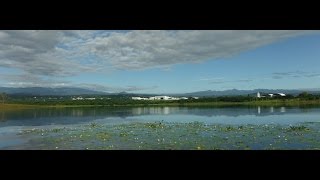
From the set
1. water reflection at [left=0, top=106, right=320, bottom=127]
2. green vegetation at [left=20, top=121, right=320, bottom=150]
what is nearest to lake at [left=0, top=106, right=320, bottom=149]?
water reflection at [left=0, top=106, right=320, bottom=127]

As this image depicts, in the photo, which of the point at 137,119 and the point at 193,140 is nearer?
the point at 193,140

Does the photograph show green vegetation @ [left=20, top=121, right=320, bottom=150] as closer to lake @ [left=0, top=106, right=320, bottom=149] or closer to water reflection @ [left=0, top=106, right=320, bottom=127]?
lake @ [left=0, top=106, right=320, bottom=149]

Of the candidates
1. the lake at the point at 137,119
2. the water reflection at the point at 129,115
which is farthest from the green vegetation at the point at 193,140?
the water reflection at the point at 129,115

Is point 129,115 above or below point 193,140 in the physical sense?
above

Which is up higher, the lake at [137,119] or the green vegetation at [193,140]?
the lake at [137,119]

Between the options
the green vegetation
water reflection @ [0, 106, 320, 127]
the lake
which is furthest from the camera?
water reflection @ [0, 106, 320, 127]

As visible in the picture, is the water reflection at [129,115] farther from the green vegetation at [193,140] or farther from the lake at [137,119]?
the green vegetation at [193,140]

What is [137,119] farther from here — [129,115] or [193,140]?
[193,140]

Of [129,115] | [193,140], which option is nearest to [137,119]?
[129,115]
